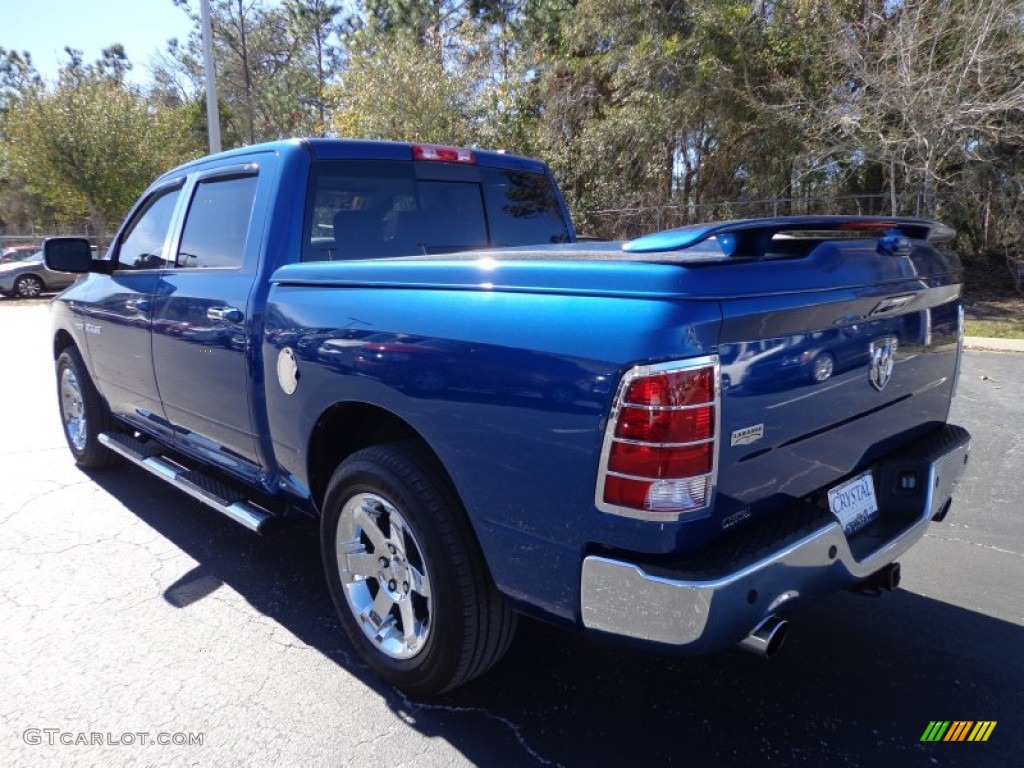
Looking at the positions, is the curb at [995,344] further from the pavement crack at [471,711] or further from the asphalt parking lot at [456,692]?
the pavement crack at [471,711]

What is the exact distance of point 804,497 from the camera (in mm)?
2371

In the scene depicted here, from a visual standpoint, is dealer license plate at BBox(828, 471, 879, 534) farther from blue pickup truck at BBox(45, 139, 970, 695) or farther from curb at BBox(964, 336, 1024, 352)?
curb at BBox(964, 336, 1024, 352)

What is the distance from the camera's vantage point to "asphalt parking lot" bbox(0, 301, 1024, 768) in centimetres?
247

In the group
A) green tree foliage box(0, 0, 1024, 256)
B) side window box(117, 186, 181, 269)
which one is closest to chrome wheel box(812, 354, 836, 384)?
side window box(117, 186, 181, 269)

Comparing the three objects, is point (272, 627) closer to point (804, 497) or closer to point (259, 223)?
point (259, 223)

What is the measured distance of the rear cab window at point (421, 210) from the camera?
134 inches

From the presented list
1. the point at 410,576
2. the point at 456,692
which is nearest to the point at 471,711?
the point at 456,692

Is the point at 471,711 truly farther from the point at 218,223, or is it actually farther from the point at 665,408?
the point at 218,223

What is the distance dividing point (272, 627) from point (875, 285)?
9.09 feet

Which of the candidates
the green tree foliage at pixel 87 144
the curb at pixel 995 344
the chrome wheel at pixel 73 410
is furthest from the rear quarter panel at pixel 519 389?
the green tree foliage at pixel 87 144

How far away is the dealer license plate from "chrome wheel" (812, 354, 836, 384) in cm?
44

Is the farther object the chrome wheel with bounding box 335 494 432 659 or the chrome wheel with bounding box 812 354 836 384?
the chrome wheel with bounding box 335 494 432 659

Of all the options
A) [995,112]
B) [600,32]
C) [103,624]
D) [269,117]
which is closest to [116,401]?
[103,624]

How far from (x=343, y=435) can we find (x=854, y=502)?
6.30 feet
